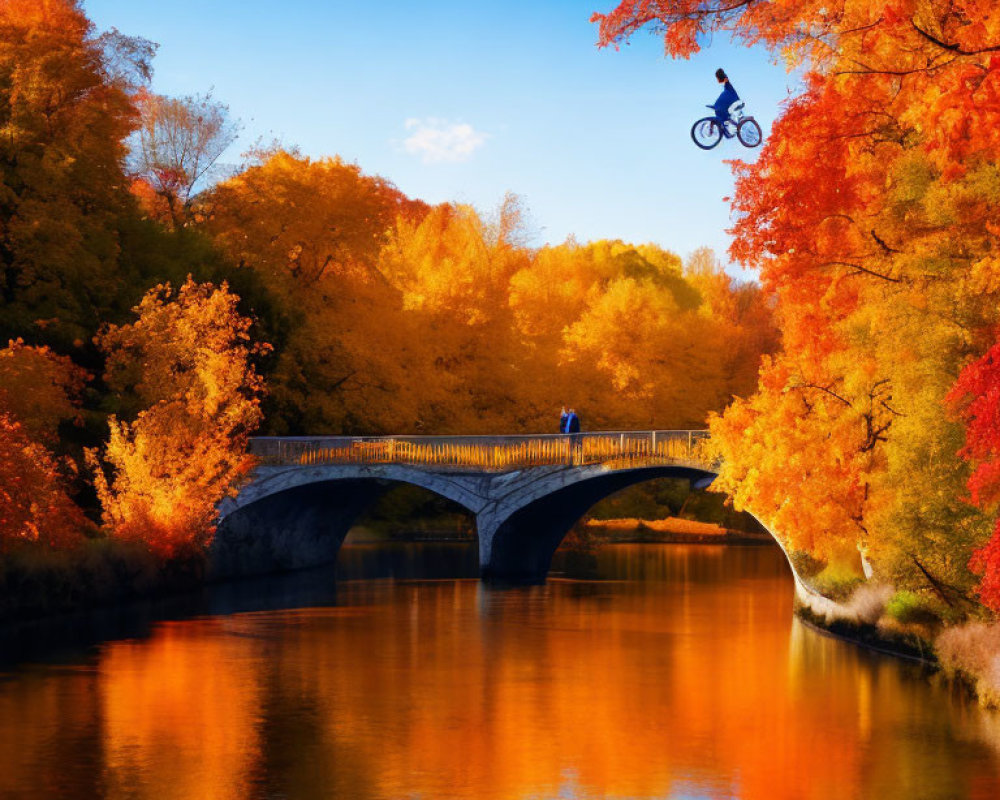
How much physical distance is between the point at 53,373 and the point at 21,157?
923 cm

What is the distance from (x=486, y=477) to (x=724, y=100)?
2405cm

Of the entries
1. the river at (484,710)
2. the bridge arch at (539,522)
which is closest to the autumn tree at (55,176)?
the river at (484,710)

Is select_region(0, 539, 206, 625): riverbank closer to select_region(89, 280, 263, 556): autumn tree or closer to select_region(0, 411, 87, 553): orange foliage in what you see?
select_region(0, 411, 87, 553): orange foliage

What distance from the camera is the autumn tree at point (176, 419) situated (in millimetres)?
42938

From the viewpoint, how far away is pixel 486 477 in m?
48.4

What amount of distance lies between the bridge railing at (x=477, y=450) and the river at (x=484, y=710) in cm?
594

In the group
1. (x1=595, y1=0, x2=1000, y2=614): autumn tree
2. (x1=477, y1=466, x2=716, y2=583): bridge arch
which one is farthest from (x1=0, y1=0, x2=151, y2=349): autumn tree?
(x1=595, y1=0, x2=1000, y2=614): autumn tree

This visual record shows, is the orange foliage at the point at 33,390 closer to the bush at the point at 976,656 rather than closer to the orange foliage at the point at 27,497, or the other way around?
the orange foliage at the point at 27,497

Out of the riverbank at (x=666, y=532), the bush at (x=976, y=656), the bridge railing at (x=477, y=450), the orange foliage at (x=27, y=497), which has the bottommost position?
the bush at (x=976, y=656)

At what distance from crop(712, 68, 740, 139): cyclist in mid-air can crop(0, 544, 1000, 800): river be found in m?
10.2

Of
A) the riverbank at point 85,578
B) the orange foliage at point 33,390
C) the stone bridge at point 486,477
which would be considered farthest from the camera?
the stone bridge at point 486,477

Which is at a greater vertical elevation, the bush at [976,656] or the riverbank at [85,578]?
the riverbank at [85,578]

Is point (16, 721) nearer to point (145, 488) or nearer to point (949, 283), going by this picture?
point (949, 283)

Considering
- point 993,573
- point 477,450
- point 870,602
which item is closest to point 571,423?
point 477,450
